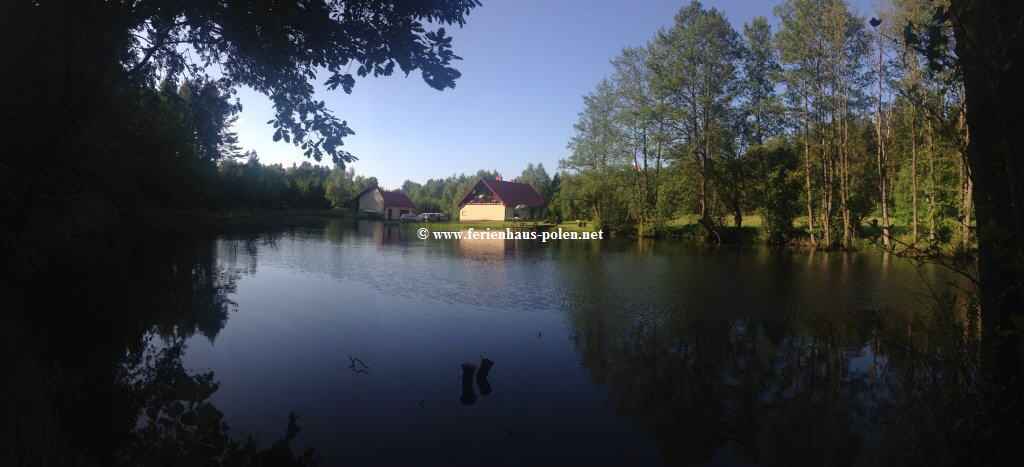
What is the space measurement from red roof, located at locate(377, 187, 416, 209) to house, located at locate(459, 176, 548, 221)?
1625 cm

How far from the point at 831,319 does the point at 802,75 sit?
68.7 feet

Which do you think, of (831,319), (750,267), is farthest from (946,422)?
(750,267)

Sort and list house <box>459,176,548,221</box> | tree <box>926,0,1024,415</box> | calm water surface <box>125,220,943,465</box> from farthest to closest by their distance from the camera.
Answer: house <box>459,176,548,221</box>
calm water surface <box>125,220,943,465</box>
tree <box>926,0,1024,415</box>

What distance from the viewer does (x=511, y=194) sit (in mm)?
57781

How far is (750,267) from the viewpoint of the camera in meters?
18.5

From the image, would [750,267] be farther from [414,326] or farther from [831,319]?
[414,326]

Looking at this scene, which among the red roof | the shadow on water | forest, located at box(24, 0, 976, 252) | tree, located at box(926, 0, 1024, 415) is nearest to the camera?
tree, located at box(926, 0, 1024, 415)

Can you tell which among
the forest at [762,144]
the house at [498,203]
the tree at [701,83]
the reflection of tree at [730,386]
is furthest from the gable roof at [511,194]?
the reflection of tree at [730,386]

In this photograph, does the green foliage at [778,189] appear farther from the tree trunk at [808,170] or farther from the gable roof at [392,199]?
the gable roof at [392,199]

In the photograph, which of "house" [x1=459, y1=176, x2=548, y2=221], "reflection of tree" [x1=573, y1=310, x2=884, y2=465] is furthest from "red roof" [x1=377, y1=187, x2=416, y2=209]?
"reflection of tree" [x1=573, y1=310, x2=884, y2=465]

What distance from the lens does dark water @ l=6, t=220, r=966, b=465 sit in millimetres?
4863

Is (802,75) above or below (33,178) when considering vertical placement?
above

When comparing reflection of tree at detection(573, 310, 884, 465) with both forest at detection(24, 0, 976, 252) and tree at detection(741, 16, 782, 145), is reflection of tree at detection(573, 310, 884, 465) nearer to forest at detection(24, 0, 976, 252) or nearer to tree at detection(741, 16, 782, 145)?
forest at detection(24, 0, 976, 252)

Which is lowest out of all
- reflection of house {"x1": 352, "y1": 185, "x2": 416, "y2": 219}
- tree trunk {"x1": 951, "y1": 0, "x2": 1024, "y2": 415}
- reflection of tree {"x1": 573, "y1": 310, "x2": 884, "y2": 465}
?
reflection of tree {"x1": 573, "y1": 310, "x2": 884, "y2": 465}
